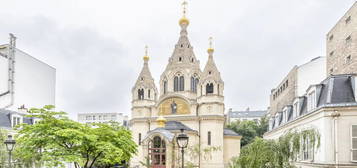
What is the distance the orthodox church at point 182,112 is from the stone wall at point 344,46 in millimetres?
19700

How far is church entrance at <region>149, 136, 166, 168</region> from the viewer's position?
3919 centimetres

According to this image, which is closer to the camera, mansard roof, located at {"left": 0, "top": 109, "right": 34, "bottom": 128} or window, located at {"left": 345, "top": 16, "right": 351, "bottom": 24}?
window, located at {"left": 345, "top": 16, "right": 351, "bottom": 24}

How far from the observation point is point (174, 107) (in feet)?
150

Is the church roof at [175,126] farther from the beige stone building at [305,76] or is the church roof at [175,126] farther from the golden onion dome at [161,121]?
the beige stone building at [305,76]

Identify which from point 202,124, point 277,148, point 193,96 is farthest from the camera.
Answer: point 193,96

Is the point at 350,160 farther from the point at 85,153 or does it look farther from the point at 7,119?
the point at 7,119

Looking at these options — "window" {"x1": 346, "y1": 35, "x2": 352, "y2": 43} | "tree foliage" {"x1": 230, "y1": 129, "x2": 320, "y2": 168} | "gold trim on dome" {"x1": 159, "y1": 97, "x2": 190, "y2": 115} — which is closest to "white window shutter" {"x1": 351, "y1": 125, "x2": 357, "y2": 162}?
"tree foliage" {"x1": 230, "y1": 129, "x2": 320, "y2": 168}

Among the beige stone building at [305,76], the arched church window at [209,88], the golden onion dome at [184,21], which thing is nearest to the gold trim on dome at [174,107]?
the arched church window at [209,88]

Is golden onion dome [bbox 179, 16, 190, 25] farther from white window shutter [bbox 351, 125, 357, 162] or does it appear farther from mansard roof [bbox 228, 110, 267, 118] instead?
mansard roof [bbox 228, 110, 267, 118]

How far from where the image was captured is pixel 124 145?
733 inches

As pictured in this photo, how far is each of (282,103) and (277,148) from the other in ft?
79.0

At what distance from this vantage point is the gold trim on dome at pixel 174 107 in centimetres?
4531

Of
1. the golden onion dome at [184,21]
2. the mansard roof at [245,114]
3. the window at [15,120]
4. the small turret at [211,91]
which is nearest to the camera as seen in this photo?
the window at [15,120]

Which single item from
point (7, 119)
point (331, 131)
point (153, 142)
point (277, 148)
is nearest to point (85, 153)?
point (277, 148)
